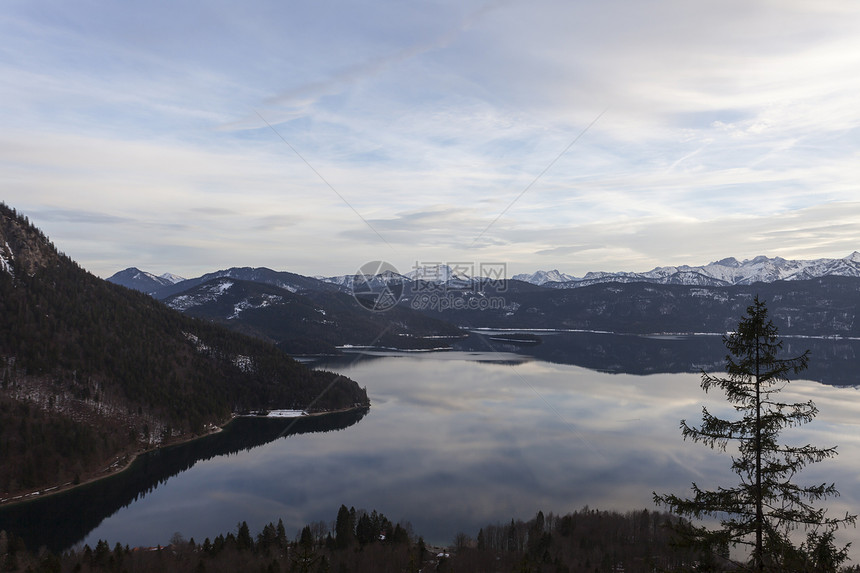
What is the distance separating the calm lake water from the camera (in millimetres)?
92750

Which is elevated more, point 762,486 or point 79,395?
point 762,486

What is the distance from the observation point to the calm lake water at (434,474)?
92750 mm

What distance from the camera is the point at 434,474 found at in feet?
370

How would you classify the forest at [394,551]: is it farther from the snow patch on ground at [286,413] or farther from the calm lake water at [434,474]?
the snow patch on ground at [286,413]

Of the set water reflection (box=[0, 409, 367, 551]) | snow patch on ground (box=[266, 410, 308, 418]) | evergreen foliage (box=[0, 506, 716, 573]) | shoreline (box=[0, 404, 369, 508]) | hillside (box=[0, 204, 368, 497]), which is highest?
hillside (box=[0, 204, 368, 497])

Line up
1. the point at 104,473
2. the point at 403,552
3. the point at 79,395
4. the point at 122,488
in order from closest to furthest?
the point at 403,552, the point at 122,488, the point at 104,473, the point at 79,395

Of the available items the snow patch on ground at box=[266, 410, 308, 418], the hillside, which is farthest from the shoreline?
the snow patch on ground at box=[266, 410, 308, 418]

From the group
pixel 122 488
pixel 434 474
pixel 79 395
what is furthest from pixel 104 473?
pixel 434 474

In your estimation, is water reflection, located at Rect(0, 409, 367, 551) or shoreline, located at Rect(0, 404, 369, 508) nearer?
water reflection, located at Rect(0, 409, 367, 551)

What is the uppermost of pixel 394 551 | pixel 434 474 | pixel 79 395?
pixel 79 395

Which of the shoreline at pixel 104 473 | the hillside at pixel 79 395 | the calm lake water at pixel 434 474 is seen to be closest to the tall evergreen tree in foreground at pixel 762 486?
the calm lake water at pixel 434 474

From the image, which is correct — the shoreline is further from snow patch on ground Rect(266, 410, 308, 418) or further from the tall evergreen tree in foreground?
the tall evergreen tree in foreground

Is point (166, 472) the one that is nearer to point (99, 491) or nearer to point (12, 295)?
point (99, 491)

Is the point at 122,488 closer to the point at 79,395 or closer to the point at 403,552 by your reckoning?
the point at 79,395
